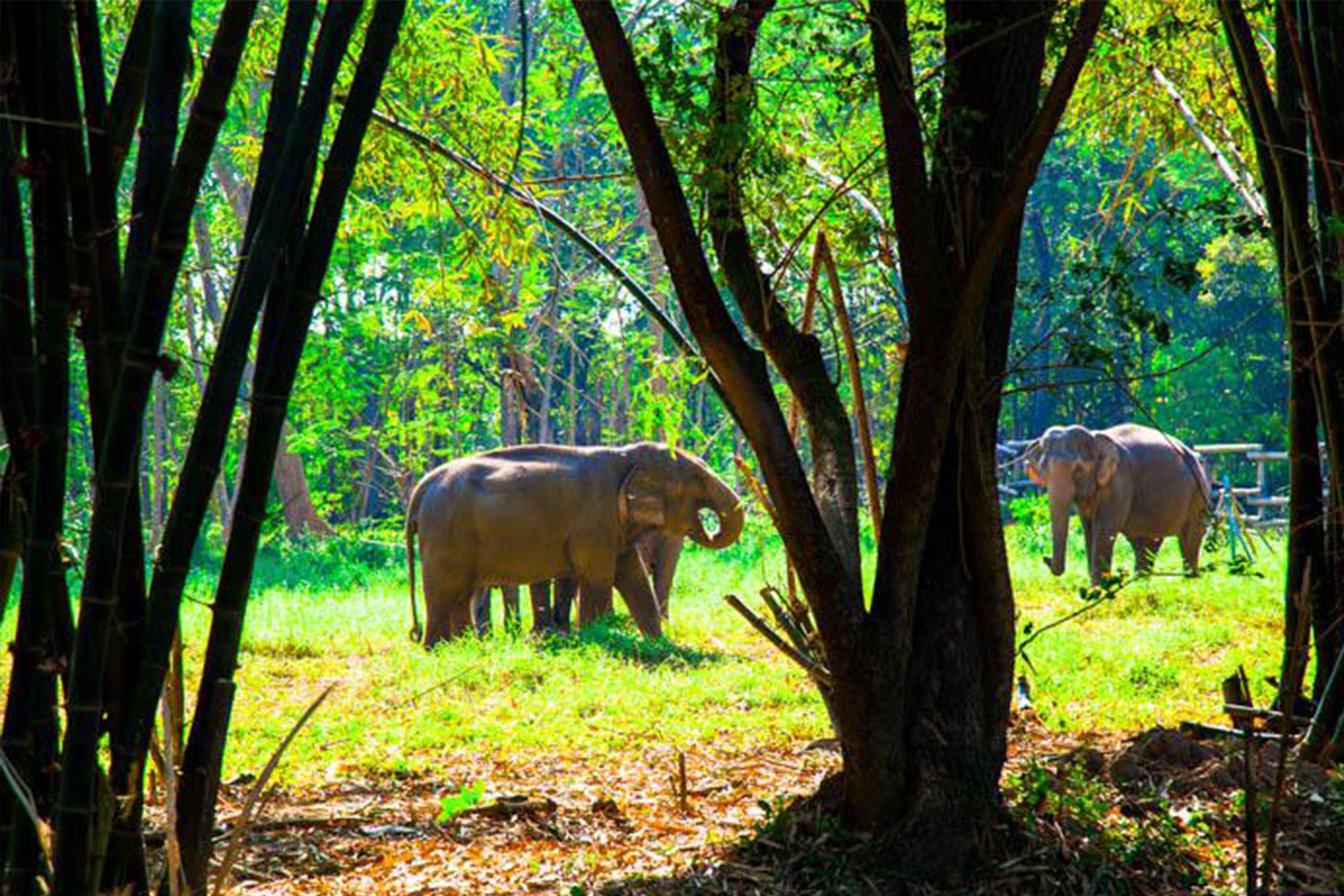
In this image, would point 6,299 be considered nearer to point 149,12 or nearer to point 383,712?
point 149,12

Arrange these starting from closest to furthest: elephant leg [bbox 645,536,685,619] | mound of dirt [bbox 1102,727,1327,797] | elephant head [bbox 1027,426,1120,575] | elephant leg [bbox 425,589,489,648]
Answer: mound of dirt [bbox 1102,727,1327,797] → elephant leg [bbox 425,589,489,648] → elephant leg [bbox 645,536,685,619] → elephant head [bbox 1027,426,1120,575]

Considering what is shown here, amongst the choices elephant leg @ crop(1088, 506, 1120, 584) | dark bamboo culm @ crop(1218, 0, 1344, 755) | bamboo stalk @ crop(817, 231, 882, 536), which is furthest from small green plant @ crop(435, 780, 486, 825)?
elephant leg @ crop(1088, 506, 1120, 584)

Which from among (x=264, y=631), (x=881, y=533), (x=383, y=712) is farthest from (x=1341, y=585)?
(x=264, y=631)

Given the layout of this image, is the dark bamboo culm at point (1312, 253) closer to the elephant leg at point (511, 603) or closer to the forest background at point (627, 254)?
the forest background at point (627, 254)

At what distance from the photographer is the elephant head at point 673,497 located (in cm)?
1085

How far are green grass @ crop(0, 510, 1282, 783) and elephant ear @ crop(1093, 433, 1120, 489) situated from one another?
1.63m

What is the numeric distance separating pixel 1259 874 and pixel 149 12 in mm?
2840

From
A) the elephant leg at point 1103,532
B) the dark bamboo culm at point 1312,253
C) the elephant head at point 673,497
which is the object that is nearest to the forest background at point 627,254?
the dark bamboo culm at point 1312,253

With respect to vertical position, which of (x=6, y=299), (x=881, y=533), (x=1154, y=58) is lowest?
(x=881, y=533)

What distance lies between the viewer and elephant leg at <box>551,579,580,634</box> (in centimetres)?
1134

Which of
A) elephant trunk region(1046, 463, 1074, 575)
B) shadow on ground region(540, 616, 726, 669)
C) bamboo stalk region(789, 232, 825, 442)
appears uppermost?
bamboo stalk region(789, 232, 825, 442)

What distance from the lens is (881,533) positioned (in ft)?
11.6

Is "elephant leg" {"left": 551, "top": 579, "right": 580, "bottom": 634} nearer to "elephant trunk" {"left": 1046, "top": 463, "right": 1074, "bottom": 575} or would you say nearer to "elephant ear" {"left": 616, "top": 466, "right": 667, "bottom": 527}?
"elephant ear" {"left": 616, "top": 466, "right": 667, "bottom": 527}

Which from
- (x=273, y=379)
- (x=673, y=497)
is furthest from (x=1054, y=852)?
(x=673, y=497)
